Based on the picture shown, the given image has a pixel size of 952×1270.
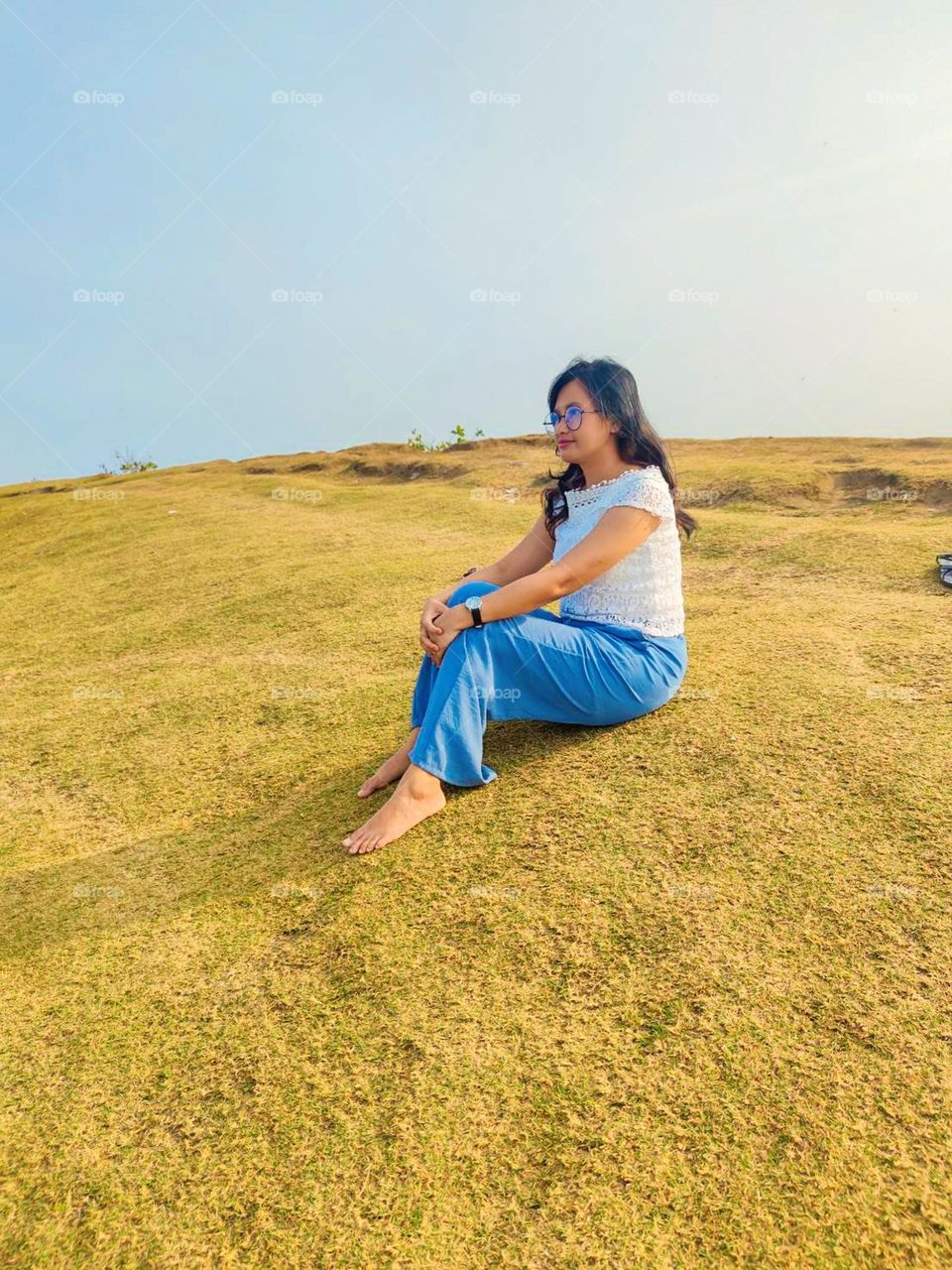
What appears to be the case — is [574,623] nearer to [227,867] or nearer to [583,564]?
[583,564]

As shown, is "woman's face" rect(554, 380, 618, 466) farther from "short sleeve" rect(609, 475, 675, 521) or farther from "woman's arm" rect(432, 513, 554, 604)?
"woman's arm" rect(432, 513, 554, 604)

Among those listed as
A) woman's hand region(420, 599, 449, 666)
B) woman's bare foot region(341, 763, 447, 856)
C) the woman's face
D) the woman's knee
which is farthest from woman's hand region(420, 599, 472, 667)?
the woman's face

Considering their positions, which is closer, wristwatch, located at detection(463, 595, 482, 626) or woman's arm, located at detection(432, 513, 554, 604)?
wristwatch, located at detection(463, 595, 482, 626)

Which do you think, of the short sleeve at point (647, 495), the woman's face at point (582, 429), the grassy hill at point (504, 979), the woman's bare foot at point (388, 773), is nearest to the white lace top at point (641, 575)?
the short sleeve at point (647, 495)

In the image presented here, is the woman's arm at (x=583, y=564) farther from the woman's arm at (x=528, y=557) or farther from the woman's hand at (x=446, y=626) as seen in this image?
the woman's arm at (x=528, y=557)

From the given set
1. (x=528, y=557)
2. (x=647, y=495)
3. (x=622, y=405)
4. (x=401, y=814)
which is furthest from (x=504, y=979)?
(x=622, y=405)

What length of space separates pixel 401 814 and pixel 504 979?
0.87m

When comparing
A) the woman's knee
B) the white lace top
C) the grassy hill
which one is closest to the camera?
the grassy hill

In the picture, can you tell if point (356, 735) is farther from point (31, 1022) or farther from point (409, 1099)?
point (409, 1099)

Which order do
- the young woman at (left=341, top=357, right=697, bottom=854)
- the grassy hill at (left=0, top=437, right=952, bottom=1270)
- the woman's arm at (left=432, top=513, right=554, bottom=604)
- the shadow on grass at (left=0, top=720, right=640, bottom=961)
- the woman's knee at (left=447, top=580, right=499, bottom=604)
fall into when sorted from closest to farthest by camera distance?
the grassy hill at (left=0, top=437, right=952, bottom=1270), the shadow on grass at (left=0, top=720, right=640, bottom=961), the young woman at (left=341, top=357, right=697, bottom=854), the woman's knee at (left=447, top=580, right=499, bottom=604), the woman's arm at (left=432, top=513, right=554, bottom=604)

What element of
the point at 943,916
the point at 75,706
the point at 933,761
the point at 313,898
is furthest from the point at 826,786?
the point at 75,706

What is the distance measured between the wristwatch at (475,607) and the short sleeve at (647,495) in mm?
760

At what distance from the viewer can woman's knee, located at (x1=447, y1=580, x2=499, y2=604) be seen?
3566mm

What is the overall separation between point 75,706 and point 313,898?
345cm
